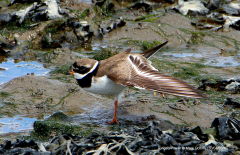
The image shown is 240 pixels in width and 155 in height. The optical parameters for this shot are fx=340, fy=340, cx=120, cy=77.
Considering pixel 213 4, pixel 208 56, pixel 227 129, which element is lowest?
pixel 208 56

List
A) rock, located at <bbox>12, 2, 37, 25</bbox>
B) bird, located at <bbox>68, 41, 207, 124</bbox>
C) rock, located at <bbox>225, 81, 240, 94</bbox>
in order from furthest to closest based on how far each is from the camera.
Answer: rock, located at <bbox>12, 2, 37, 25</bbox>, rock, located at <bbox>225, 81, 240, 94</bbox>, bird, located at <bbox>68, 41, 207, 124</bbox>

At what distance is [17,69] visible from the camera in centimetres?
800

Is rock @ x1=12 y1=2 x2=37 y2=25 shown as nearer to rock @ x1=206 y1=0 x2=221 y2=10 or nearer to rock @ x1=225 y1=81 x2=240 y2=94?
rock @ x1=206 y1=0 x2=221 y2=10

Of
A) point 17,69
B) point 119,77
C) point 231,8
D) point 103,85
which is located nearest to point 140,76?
point 119,77

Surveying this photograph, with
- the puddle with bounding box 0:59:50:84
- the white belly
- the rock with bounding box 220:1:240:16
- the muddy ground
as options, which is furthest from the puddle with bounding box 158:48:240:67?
the white belly

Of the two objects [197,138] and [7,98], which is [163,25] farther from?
[197,138]

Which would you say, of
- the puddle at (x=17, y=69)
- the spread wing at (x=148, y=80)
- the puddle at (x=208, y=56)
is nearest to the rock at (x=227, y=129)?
the spread wing at (x=148, y=80)

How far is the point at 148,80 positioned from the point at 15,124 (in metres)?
2.37

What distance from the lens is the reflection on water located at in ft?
18.2

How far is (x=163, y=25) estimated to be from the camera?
9883mm

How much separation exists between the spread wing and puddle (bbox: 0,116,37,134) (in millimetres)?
1619

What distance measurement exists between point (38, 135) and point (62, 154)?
45.1 inches

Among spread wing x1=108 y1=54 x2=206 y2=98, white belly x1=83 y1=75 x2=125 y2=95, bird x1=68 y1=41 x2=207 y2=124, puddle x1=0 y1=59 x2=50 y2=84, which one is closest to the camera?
spread wing x1=108 y1=54 x2=206 y2=98

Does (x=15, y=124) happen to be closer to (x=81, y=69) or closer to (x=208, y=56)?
(x=81, y=69)
